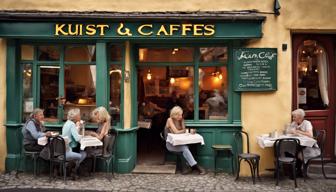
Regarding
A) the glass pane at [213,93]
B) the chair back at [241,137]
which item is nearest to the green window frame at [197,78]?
the glass pane at [213,93]

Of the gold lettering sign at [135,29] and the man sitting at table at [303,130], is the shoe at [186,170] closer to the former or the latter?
the man sitting at table at [303,130]

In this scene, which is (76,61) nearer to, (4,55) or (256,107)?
(4,55)

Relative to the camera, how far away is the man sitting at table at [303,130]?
806 centimetres

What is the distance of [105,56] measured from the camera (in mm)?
8586

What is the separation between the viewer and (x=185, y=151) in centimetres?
858

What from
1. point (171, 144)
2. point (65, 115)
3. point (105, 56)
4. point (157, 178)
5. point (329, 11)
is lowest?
point (157, 178)

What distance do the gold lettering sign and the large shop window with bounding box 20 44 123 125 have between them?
1.96ft

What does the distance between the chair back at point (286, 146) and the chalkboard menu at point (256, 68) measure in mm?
1293

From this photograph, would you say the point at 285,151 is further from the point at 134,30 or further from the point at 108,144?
the point at 134,30

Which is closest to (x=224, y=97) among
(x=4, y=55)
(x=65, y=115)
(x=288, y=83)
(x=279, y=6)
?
(x=288, y=83)

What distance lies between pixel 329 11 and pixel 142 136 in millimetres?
5737

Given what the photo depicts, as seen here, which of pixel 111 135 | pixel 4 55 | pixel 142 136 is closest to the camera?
pixel 111 135

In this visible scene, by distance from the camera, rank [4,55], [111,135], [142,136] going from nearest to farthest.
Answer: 1. [111,135]
2. [4,55]
3. [142,136]

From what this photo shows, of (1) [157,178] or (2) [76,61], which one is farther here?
(2) [76,61]
